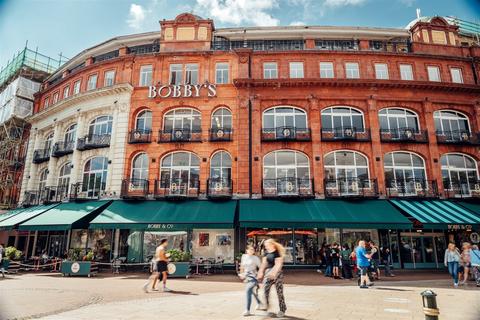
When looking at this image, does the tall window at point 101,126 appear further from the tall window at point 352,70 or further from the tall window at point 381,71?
the tall window at point 381,71

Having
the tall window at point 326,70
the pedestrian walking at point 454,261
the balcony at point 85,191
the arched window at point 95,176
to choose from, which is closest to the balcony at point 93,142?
the arched window at point 95,176

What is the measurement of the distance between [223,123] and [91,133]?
11.0 metres

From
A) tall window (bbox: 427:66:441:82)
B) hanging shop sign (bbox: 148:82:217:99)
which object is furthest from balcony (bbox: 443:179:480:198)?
hanging shop sign (bbox: 148:82:217:99)

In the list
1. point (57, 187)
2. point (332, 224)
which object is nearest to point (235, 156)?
point (332, 224)

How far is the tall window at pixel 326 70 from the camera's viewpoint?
22.0 metres

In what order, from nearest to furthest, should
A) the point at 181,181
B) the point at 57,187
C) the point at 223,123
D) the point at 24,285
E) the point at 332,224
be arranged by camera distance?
1. the point at 24,285
2. the point at 332,224
3. the point at 181,181
4. the point at 223,123
5. the point at 57,187

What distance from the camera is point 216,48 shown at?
23.4 m

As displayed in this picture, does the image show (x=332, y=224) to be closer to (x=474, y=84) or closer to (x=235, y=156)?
(x=235, y=156)

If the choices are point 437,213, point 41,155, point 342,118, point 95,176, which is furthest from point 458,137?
point 41,155

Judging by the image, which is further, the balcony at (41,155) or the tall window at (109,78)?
the balcony at (41,155)

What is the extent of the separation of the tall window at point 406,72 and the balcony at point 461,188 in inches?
323

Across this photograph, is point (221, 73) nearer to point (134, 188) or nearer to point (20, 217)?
point (134, 188)

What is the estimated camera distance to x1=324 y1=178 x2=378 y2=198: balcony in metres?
19.2

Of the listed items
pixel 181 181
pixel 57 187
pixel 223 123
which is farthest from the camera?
pixel 57 187
